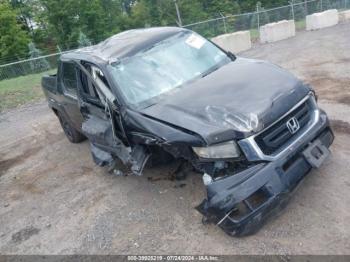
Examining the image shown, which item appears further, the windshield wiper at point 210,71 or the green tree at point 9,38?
the green tree at point 9,38

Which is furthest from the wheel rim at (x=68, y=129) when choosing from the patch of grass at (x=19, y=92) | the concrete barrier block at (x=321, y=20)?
the concrete barrier block at (x=321, y=20)

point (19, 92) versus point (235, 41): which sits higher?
point (19, 92)

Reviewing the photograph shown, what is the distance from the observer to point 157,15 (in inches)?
1762

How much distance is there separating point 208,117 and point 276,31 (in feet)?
43.1

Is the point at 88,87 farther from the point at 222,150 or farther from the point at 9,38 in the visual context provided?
the point at 9,38

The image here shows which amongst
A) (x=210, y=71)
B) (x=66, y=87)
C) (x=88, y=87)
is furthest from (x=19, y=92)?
(x=210, y=71)

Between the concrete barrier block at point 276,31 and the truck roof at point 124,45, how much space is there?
36.3ft

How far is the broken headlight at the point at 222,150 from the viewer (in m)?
3.55

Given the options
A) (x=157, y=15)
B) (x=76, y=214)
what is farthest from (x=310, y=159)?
(x=157, y=15)

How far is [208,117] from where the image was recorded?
374cm

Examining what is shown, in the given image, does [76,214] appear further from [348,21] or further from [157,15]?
[157,15]

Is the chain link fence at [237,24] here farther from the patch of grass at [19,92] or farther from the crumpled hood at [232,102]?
the crumpled hood at [232,102]

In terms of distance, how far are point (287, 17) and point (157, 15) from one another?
1000 inches

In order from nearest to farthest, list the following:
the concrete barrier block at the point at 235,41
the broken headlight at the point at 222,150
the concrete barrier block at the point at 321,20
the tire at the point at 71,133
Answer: the broken headlight at the point at 222,150 < the tire at the point at 71,133 < the concrete barrier block at the point at 235,41 < the concrete barrier block at the point at 321,20
